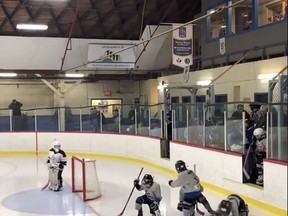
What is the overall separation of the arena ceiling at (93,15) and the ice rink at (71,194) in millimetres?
6667

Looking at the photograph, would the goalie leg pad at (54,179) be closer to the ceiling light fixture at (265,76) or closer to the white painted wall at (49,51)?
the ceiling light fixture at (265,76)

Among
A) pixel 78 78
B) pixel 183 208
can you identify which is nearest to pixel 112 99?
pixel 78 78

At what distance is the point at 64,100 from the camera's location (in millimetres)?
20844

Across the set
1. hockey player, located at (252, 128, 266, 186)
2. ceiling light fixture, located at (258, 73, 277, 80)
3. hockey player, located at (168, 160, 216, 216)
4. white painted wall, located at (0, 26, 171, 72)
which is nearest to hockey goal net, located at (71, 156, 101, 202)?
hockey player, located at (168, 160, 216, 216)

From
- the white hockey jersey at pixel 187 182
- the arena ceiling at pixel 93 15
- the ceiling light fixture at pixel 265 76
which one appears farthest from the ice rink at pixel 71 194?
the arena ceiling at pixel 93 15

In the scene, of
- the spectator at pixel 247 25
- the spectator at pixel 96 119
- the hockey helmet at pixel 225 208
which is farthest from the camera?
the spectator at pixel 96 119

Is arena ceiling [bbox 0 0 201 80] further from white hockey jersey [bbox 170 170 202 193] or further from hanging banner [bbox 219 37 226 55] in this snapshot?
white hockey jersey [bbox 170 170 202 193]

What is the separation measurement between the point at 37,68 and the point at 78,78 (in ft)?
7.49

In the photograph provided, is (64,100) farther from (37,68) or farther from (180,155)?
(180,155)

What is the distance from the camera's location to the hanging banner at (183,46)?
13.6 metres

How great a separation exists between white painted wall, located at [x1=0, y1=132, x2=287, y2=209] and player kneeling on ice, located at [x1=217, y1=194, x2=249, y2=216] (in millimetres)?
618

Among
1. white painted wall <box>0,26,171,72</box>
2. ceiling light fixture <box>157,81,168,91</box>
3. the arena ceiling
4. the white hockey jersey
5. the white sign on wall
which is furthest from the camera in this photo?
ceiling light fixture <box>157,81,168,91</box>

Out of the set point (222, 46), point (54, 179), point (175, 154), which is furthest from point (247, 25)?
point (54, 179)

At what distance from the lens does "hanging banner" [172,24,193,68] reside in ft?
44.6
